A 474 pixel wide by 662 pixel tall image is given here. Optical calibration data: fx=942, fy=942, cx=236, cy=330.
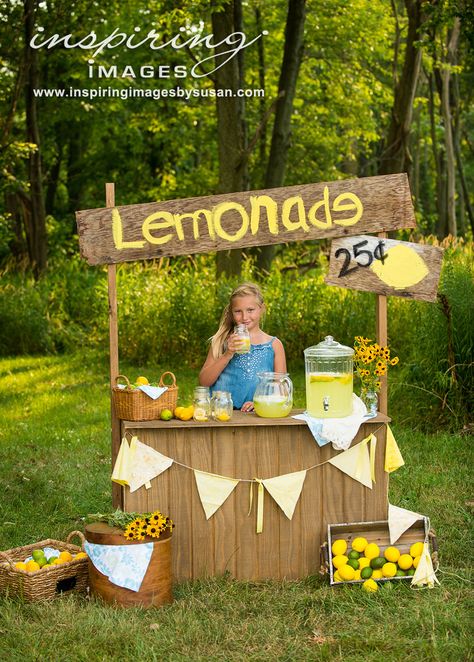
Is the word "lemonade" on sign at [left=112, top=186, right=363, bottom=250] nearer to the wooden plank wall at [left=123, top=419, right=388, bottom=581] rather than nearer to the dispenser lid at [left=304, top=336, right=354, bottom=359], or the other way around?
the dispenser lid at [left=304, top=336, right=354, bottom=359]

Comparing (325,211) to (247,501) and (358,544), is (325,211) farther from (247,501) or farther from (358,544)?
(358,544)

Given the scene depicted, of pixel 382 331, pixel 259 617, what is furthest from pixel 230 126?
pixel 259 617

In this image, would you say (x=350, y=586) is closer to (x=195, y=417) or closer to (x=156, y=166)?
(x=195, y=417)

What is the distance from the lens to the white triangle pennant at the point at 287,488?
16.0 ft

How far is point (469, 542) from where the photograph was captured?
5.52m

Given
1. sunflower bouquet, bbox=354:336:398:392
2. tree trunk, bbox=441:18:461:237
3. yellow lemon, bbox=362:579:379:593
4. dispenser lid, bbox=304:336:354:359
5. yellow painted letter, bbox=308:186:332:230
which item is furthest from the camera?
tree trunk, bbox=441:18:461:237

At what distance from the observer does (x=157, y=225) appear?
509 centimetres

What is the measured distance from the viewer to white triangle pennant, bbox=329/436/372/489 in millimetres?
4910

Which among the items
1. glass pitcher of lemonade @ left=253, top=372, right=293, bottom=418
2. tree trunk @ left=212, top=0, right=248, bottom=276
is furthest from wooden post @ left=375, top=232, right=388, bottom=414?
tree trunk @ left=212, top=0, right=248, bottom=276

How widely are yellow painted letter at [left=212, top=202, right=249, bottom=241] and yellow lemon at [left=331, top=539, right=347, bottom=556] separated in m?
1.70

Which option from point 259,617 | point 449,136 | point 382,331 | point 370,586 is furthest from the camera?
point 449,136

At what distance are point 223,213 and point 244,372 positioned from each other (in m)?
→ 0.96

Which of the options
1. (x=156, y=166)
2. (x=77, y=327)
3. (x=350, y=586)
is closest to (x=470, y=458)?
(x=350, y=586)

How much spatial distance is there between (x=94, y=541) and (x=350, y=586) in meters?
1.32
